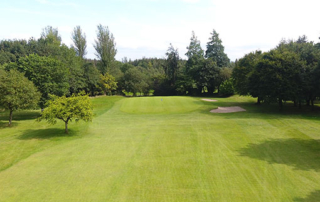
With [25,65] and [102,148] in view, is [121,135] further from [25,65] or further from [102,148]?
[25,65]

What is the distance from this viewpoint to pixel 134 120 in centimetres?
3088

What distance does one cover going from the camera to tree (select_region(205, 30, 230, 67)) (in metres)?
76.2

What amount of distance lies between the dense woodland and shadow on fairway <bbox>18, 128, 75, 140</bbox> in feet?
19.0

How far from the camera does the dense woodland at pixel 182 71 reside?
1313 inches

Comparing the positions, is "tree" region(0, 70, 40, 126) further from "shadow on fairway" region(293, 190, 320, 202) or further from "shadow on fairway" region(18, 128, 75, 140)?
"shadow on fairway" region(293, 190, 320, 202)

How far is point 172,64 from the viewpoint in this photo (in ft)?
258

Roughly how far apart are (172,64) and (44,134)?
59.9 m

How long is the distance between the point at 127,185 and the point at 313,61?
3655 centimetres

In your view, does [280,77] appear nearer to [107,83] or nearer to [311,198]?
[311,198]

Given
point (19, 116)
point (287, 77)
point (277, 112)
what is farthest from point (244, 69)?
point (19, 116)

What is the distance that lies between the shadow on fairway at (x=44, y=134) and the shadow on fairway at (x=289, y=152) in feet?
60.9

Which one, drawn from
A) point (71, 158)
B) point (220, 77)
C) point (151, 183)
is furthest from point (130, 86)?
point (151, 183)

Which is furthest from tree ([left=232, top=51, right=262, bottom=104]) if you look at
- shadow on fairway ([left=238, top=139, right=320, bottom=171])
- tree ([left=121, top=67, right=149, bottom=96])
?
tree ([left=121, top=67, right=149, bottom=96])

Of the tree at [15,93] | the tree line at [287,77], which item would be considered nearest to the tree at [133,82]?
the tree line at [287,77]
